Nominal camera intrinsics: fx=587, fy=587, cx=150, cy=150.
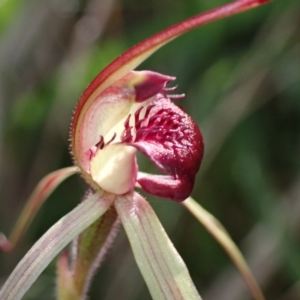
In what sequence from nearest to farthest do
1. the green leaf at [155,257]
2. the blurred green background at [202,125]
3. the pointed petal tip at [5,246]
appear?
the green leaf at [155,257] < the pointed petal tip at [5,246] < the blurred green background at [202,125]

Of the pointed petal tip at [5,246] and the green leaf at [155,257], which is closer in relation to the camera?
the green leaf at [155,257]

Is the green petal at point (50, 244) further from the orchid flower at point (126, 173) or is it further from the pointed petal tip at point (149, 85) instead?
the pointed petal tip at point (149, 85)

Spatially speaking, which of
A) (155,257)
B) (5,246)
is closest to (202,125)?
(5,246)

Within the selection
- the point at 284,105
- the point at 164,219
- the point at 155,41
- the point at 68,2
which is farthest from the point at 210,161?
the point at 155,41

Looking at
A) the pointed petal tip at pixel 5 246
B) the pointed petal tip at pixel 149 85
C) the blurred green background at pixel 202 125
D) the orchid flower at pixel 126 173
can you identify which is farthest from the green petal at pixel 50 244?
the blurred green background at pixel 202 125

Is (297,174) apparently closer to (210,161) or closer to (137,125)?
(210,161)

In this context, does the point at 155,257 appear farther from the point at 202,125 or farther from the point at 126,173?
the point at 202,125

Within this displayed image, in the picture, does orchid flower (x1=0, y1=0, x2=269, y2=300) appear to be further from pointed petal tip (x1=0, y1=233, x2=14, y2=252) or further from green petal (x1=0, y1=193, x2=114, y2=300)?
pointed petal tip (x1=0, y1=233, x2=14, y2=252)
